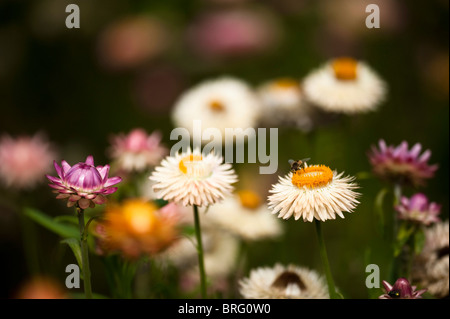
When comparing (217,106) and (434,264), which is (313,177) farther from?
(217,106)

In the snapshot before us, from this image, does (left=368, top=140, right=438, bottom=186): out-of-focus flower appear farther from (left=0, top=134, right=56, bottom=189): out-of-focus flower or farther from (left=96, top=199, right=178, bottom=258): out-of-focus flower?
(left=0, top=134, right=56, bottom=189): out-of-focus flower

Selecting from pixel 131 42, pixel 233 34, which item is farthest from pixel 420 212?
pixel 131 42

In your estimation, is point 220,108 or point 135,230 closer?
point 135,230

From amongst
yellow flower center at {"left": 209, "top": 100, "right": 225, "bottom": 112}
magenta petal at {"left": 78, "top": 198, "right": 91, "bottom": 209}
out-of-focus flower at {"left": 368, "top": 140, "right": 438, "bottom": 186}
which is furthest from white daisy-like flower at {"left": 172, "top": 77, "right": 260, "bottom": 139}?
magenta petal at {"left": 78, "top": 198, "right": 91, "bottom": 209}

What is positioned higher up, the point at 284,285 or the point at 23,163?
the point at 23,163

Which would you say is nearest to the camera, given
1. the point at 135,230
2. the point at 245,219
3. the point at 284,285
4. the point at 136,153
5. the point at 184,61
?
the point at 135,230

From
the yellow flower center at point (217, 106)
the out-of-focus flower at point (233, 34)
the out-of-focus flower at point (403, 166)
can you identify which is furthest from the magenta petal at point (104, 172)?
the out-of-focus flower at point (233, 34)

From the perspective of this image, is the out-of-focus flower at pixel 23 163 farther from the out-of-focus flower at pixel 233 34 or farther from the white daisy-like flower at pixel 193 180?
the out-of-focus flower at pixel 233 34
